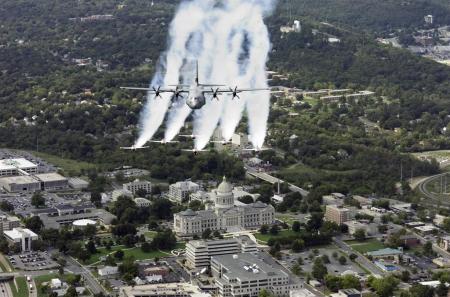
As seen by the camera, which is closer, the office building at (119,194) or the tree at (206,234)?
the tree at (206,234)

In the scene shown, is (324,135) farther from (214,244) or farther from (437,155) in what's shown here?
(214,244)

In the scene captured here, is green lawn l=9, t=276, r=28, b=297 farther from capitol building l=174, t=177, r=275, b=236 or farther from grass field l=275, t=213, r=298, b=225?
grass field l=275, t=213, r=298, b=225

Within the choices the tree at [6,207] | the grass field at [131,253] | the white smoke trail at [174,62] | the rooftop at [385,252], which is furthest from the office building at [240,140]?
the rooftop at [385,252]

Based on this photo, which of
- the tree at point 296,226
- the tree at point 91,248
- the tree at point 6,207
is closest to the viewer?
the tree at point 91,248

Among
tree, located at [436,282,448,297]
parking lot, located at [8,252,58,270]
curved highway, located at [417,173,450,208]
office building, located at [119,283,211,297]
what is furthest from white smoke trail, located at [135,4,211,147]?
curved highway, located at [417,173,450,208]

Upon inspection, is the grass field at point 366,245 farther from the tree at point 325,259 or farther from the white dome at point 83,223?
the white dome at point 83,223

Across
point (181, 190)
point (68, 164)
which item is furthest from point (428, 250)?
point (68, 164)
